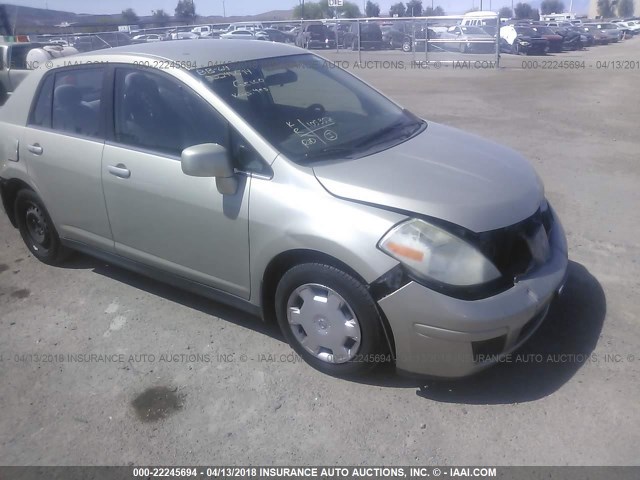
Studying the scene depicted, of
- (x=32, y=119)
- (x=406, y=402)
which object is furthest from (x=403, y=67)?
(x=406, y=402)

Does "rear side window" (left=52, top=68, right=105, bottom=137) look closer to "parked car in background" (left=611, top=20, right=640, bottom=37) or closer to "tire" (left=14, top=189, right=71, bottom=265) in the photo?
"tire" (left=14, top=189, right=71, bottom=265)

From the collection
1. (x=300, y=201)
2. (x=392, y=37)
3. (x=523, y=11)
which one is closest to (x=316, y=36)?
(x=392, y=37)

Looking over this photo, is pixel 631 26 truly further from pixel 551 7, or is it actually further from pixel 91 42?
pixel 551 7

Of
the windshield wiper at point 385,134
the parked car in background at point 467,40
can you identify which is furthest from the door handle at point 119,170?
the parked car in background at point 467,40

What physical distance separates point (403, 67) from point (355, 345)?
770 inches

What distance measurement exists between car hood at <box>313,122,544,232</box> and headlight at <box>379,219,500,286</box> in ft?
0.31

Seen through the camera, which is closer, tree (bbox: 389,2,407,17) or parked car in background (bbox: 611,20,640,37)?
parked car in background (bbox: 611,20,640,37)

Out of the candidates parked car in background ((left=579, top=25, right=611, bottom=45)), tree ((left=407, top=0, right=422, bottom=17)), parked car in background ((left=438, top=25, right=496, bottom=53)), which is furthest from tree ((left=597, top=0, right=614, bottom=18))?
parked car in background ((left=438, top=25, right=496, bottom=53))

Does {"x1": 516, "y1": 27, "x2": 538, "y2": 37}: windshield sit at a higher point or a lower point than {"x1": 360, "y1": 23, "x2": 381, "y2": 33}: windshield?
lower

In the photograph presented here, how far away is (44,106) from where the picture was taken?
14.4 ft

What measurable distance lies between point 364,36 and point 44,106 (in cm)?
2226

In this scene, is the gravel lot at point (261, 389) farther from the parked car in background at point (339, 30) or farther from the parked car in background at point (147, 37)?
the parked car in background at point (147, 37)

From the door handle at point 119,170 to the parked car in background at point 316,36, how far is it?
23.4 metres

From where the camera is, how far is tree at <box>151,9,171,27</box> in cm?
3172
